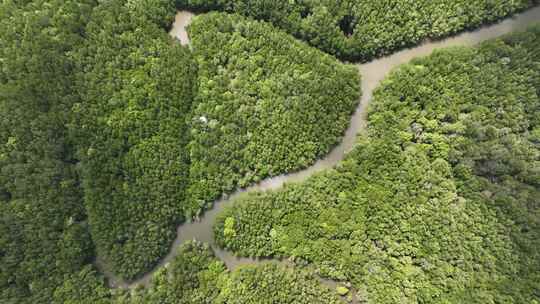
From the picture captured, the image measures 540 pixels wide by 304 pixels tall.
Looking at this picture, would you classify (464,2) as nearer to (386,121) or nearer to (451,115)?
(451,115)

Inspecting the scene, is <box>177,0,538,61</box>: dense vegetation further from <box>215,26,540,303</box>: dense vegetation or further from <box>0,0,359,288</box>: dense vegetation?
<box>215,26,540,303</box>: dense vegetation

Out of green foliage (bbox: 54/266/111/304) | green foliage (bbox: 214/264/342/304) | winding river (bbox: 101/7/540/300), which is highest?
winding river (bbox: 101/7/540/300)

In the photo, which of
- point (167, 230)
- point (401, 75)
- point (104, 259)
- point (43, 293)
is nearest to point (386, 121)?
point (401, 75)

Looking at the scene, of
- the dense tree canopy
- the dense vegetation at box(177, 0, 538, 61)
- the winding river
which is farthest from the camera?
the dense vegetation at box(177, 0, 538, 61)

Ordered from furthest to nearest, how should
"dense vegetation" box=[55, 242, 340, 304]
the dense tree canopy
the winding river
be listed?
the winding river → "dense vegetation" box=[55, 242, 340, 304] → the dense tree canopy

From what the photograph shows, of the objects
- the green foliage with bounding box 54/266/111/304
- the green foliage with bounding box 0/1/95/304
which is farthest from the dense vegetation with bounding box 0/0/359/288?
the green foliage with bounding box 54/266/111/304

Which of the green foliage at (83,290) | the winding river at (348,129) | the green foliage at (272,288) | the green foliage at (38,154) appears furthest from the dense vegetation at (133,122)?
the green foliage at (272,288)

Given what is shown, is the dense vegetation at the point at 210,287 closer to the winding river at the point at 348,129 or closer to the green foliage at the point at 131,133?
the winding river at the point at 348,129
